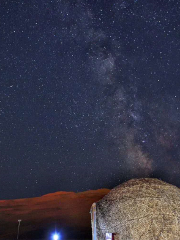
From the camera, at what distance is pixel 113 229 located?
9812mm

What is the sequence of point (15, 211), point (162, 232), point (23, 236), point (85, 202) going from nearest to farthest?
1. point (162, 232)
2. point (23, 236)
3. point (15, 211)
4. point (85, 202)

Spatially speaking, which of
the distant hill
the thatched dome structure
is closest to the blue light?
the distant hill

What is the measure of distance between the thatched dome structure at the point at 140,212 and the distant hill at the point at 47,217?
17.7 m

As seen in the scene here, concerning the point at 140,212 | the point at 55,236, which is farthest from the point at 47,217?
the point at 140,212

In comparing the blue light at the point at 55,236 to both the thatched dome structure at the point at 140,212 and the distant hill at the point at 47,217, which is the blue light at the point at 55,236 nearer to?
the distant hill at the point at 47,217

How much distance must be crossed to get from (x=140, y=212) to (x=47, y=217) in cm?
2675

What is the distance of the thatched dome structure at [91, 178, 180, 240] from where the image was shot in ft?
29.8

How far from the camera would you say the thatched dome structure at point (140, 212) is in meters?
9.09

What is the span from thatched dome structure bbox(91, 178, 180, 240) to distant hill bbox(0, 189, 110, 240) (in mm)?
17735

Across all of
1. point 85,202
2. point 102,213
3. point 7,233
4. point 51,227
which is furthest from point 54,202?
point 102,213

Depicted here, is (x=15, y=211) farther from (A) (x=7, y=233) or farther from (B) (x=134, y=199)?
(B) (x=134, y=199)

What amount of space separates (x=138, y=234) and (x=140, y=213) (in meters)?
0.80

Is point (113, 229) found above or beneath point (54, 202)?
beneath

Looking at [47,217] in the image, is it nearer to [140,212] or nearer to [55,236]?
[55,236]
